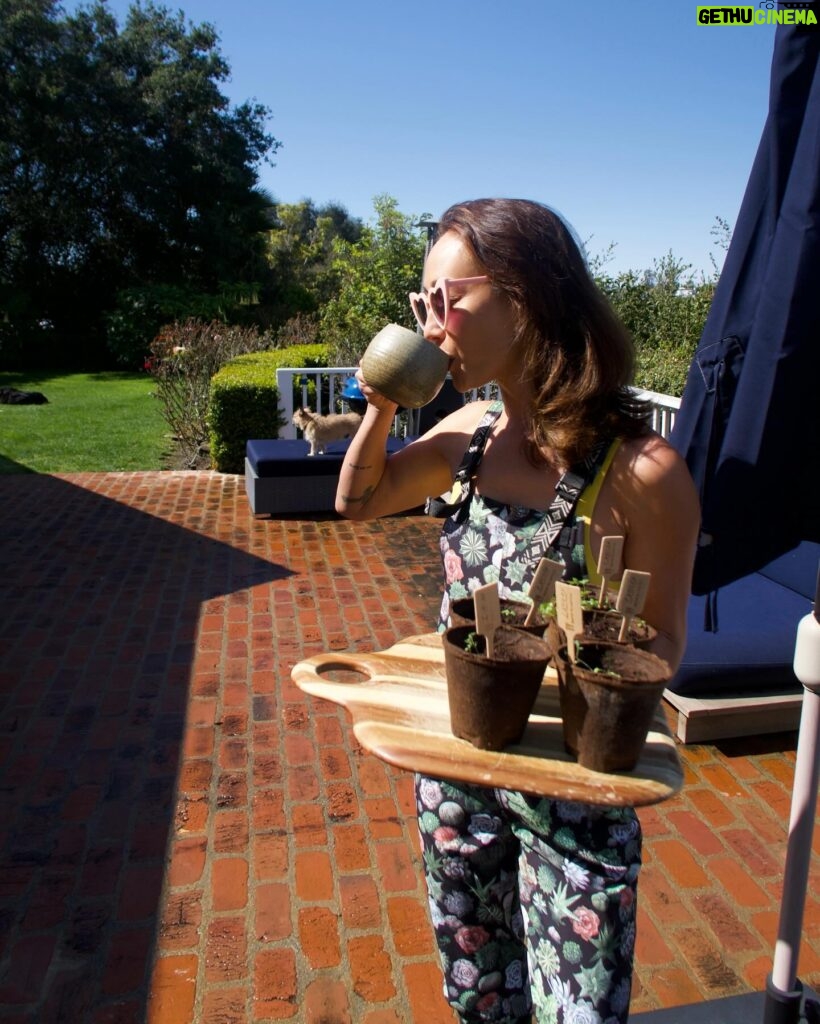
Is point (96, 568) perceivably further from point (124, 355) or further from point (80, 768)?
point (124, 355)

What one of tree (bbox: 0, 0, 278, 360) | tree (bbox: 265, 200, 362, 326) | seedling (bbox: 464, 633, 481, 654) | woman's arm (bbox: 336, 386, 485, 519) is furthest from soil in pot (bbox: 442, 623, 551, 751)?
tree (bbox: 0, 0, 278, 360)

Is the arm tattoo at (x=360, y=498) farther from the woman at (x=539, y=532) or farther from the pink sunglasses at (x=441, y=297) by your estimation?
the pink sunglasses at (x=441, y=297)

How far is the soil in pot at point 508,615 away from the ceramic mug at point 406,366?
346 millimetres

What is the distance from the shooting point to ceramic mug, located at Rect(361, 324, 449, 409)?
4.42 ft

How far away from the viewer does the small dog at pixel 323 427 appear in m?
6.75

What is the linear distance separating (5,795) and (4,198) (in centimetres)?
2426

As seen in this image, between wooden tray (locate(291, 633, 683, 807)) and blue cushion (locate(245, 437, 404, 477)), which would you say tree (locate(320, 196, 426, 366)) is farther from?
wooden tray (locate(291, 633, 683, 807))

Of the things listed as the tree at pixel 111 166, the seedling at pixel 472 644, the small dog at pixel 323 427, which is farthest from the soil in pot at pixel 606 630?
the tree at pixel 111 166

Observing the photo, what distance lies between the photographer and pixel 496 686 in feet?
3.57

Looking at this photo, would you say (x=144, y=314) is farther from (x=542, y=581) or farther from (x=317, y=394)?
(x=542, y=581)

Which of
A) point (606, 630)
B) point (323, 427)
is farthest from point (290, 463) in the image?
point (606, 630)

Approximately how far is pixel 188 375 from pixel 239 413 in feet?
5.75

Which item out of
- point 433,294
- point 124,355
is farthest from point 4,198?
point 433,294

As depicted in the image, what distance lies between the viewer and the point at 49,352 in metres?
21.6
